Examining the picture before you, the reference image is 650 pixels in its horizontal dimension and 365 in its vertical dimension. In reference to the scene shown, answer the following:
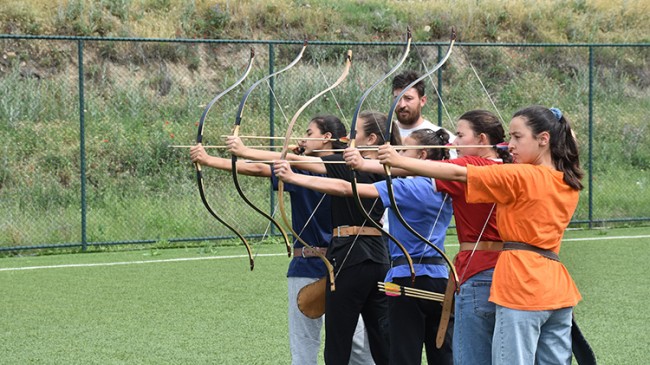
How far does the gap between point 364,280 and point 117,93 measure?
36.9 feet

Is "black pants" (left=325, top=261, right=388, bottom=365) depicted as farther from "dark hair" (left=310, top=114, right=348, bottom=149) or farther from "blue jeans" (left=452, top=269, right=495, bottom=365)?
"blue jeans" (left=452, top=269, right=495, bottom=365)

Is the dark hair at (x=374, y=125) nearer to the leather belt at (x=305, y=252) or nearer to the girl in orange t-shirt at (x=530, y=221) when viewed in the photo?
the leather belt at (x=305, y=252)

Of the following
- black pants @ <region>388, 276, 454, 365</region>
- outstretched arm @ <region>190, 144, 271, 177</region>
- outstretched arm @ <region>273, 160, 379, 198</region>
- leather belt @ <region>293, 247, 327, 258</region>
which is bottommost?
black pants @ <region>388, 276, 454, 365</region>

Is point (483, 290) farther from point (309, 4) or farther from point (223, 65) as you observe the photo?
point (309, 4)

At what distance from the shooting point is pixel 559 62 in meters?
18.5

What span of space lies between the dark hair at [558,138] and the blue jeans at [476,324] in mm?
487

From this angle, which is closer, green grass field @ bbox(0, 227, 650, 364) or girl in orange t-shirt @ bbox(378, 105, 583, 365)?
girl in orange t-shirt @ bbox(378, 105, 583, 365)

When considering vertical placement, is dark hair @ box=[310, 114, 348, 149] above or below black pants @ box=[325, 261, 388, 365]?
above

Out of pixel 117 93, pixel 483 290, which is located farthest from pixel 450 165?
pixel 117 93

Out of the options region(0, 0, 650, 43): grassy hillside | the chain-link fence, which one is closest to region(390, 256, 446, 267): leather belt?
the chain-link fence

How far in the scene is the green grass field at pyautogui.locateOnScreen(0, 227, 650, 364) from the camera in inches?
272

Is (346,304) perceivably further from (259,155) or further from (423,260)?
(259,155)

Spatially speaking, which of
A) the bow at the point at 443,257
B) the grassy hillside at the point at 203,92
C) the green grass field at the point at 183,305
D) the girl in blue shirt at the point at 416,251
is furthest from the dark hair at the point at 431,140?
the grassy hillside at the point at 203,92

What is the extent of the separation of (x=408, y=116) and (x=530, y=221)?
3025mm
